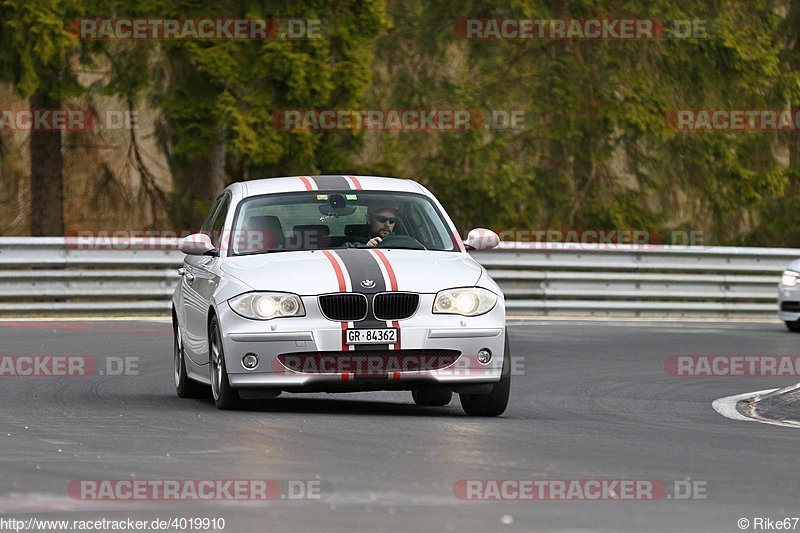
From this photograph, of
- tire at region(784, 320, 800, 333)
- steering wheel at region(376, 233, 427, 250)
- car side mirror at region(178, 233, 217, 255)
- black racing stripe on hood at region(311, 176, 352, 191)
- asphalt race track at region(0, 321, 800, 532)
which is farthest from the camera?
tire at region(784, 320, 800, 333)

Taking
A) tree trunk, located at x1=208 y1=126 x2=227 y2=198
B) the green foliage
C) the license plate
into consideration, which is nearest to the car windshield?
the license plate

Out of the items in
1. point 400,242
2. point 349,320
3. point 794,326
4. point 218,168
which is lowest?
point 794,326

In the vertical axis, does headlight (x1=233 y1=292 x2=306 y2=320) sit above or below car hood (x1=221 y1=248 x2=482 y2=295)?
below

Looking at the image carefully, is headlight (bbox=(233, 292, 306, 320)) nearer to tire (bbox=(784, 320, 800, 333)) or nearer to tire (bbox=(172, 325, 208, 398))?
tire (bbox=(172, 325, 208, 398))

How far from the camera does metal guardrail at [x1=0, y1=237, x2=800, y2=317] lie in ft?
82.3

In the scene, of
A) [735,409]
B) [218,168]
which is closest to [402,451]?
[735,409]

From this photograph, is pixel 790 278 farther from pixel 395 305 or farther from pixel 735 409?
pixel 395 305

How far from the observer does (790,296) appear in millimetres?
23578

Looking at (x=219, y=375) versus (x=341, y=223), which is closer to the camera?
(x=219, y=375)

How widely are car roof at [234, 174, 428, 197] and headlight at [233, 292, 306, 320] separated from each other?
151 centimetres

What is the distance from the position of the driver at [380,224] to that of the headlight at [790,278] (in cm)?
1157

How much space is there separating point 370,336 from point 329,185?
1.86 m

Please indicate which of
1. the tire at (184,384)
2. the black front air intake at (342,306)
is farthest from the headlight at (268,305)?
the tire at (184,384)

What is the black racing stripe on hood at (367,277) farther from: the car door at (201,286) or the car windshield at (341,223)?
the car door at (201,286)
